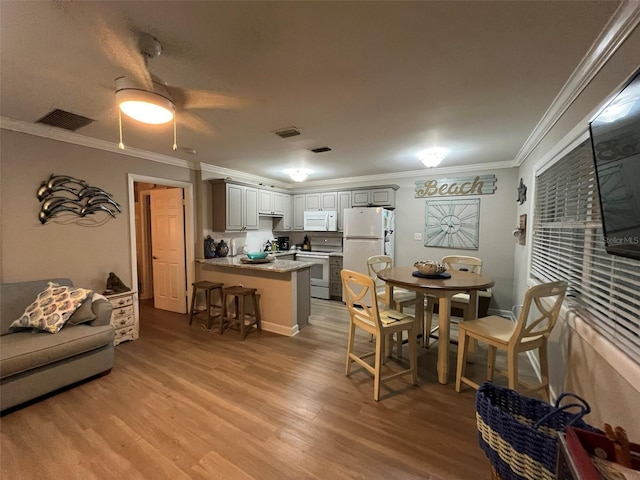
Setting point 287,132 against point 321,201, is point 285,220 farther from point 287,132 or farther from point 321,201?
point 287,132

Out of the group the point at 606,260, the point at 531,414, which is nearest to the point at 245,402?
the point at 531,414

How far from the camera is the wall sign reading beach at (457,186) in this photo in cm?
426

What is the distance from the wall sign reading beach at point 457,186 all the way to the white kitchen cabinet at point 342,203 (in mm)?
1288

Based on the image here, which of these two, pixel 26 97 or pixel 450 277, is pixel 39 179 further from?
pixel 450 277

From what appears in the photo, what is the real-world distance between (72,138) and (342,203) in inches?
159

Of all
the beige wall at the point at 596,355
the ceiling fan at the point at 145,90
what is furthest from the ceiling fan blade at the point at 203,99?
the beige wall at the point at 596,355

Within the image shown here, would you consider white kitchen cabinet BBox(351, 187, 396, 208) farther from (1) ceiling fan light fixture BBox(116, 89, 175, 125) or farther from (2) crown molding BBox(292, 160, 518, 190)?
(1) ceiling fan light fixture BBox(116, 89, 175, 125)

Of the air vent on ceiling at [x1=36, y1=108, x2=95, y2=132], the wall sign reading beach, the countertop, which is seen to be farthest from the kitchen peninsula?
the wall sign reading beach

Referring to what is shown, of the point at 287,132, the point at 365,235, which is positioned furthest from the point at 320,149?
the point at 365,235

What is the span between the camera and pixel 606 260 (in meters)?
1.56

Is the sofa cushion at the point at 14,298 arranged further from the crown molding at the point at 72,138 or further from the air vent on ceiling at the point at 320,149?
the air vent on ceiling at the point at 320,149

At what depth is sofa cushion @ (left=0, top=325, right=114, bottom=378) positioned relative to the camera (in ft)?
6.59

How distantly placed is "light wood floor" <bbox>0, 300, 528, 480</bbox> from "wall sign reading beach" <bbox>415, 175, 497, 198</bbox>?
277 cm

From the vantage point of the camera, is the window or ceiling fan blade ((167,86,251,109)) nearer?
the window
